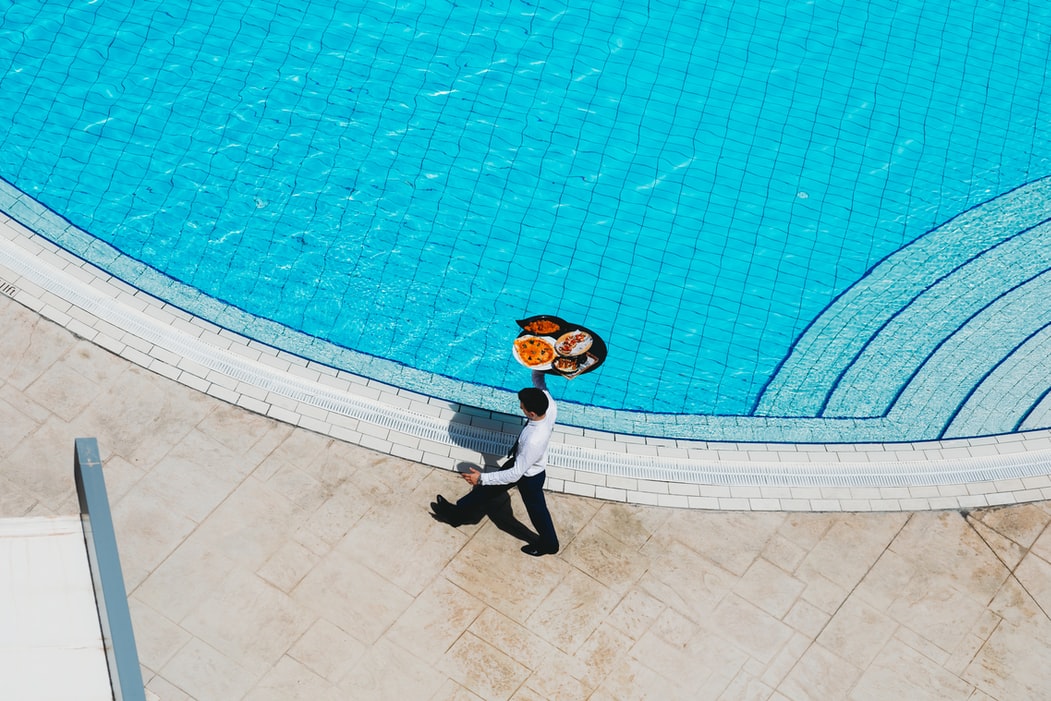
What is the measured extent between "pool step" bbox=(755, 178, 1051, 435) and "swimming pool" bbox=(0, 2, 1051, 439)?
59 millimetres

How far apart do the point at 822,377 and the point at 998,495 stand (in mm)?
1685

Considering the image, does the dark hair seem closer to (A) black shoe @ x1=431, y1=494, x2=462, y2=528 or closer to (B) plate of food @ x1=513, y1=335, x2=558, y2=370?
(B) plate of food @ x1=513, y1=335, x2=558, y2=370

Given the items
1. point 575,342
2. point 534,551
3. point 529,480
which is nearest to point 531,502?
point 529,480

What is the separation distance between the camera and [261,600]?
7227mm

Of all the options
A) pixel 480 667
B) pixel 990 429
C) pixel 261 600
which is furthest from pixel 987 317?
pixel 261 600

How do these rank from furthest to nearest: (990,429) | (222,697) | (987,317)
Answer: (987,317), (990,429), (222,697)

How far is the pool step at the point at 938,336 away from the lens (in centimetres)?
918

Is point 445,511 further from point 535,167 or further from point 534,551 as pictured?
point 535,167

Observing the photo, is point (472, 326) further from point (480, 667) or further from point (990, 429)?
point (990, 429)

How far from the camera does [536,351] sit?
24.3ft

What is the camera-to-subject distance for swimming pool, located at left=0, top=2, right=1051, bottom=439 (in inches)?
368

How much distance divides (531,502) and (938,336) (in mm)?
4308

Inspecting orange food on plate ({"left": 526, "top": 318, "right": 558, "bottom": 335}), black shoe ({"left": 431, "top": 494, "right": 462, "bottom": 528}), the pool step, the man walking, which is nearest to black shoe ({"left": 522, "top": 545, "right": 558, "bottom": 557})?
the man walking

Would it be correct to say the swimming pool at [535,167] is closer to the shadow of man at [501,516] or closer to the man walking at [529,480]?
the shadow of man at [501,516]
